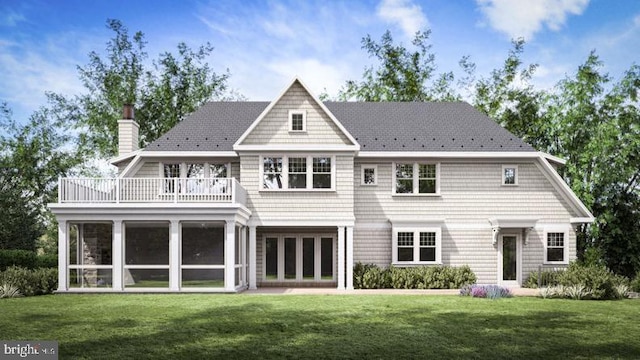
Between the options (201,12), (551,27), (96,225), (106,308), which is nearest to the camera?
(106,308)

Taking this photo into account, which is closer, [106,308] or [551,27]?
[106,308]

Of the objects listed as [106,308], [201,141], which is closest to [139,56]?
[201,141]

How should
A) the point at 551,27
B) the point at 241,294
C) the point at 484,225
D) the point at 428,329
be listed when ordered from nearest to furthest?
the point at 428,329 < the point at 241,294 < the point at 484,225 < the point at 551,27

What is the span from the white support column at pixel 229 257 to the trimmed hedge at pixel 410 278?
551 cm

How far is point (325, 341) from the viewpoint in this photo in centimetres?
1331

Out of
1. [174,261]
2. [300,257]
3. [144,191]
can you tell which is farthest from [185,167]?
[300,257]

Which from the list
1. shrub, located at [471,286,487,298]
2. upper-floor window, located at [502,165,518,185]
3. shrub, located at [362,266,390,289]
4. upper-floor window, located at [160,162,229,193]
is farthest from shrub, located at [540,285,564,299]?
upper-floor window, located at [160,162,229,193]

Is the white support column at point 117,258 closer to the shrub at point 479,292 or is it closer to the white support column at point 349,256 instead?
the white support column at point 349,256

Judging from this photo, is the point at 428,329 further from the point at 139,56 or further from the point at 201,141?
the point at 139,56

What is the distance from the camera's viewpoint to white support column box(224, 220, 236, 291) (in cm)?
2358

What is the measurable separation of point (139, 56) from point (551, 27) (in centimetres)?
2554

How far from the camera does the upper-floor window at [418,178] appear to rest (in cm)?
2825

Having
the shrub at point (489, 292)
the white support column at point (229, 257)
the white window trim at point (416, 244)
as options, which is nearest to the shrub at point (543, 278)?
the white window trim at point (416, 244)

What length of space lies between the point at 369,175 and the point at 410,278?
4605 millimetres
